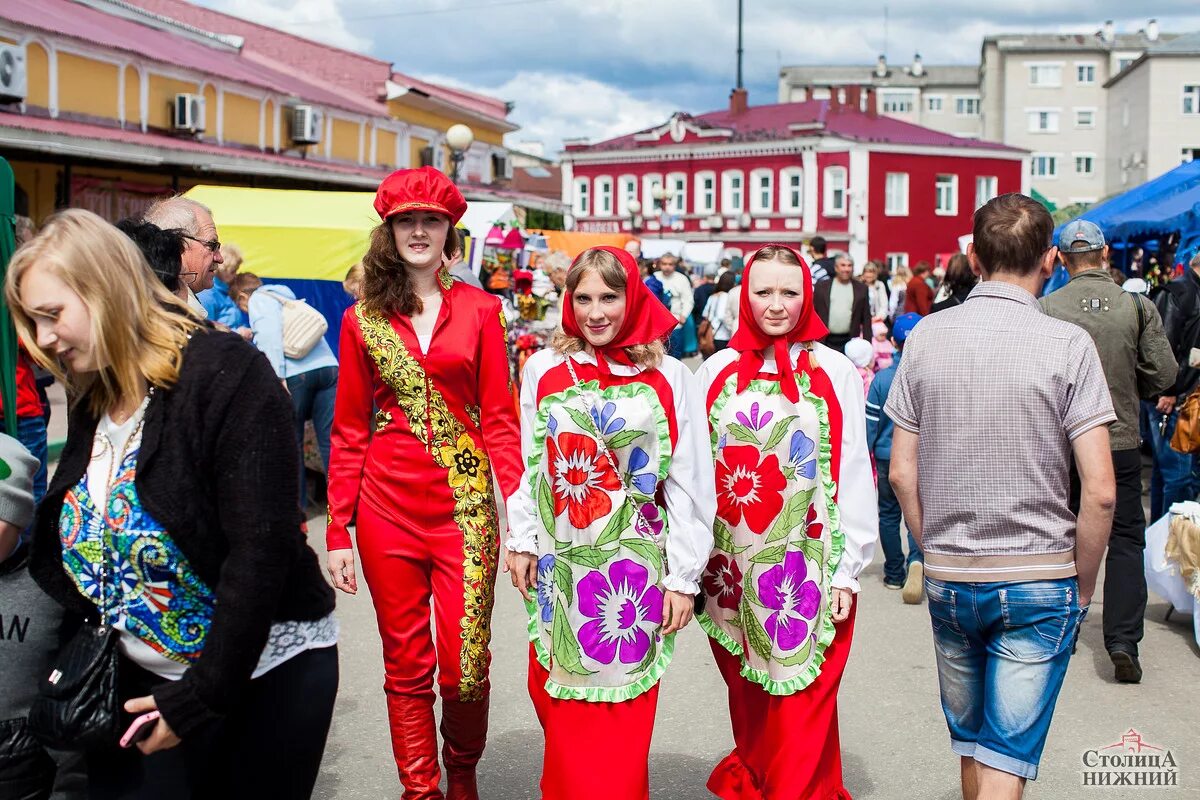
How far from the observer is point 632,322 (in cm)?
390

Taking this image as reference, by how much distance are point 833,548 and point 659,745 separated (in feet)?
4.86

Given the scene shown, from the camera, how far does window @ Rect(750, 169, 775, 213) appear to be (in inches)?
2282

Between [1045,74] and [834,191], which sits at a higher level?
[1045,74]

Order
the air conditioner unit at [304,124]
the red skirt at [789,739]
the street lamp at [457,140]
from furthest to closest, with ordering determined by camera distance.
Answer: the air conditioner unit at [304,124] → the street lamp at [457,140] → the red skirt at [789,739]

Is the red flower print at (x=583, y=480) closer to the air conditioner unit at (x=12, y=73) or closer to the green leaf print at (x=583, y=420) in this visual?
the green leaf print at (x=583, y=420)

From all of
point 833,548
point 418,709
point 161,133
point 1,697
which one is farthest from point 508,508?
point 161,133

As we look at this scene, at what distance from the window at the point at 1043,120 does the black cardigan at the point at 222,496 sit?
282ft

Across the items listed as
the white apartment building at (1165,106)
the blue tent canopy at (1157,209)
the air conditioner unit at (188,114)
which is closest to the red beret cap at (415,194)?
the blue tent canopy at (1157,209)

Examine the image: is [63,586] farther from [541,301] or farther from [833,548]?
[541,301]

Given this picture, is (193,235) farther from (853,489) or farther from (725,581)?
(853,489)

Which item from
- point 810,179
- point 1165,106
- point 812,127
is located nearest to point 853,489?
point 810,179

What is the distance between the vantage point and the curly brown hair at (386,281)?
429cm

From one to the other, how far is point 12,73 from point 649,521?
1383cm

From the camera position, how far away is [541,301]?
1494 centimetres
